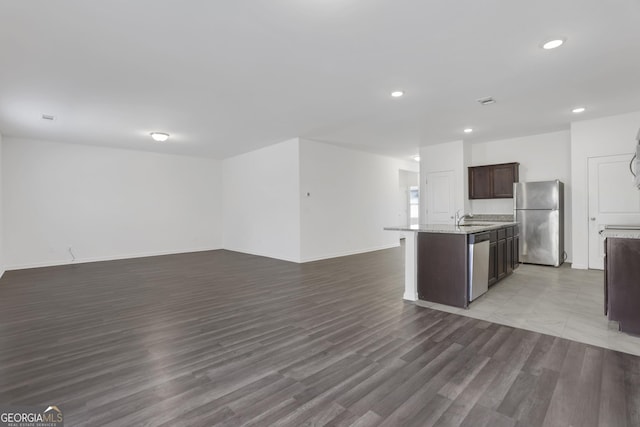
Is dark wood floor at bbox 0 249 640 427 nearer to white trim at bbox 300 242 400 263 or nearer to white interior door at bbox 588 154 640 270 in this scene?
white trim at bbox 300 242 400 263

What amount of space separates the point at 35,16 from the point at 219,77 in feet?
5.17

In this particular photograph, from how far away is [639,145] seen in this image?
3.21 m

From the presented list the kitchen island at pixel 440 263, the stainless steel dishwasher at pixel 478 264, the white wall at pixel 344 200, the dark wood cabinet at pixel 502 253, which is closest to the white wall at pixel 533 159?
the dark wood cabinet at pixel 502 253

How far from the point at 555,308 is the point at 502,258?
49.4 inches

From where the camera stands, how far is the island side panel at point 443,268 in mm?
3523

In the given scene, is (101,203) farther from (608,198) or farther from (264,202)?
(608,198)

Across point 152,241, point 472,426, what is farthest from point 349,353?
point 152,241

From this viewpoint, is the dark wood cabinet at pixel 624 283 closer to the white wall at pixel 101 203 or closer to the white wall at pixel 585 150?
the white wall at pixel 585 150

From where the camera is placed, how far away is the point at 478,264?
3.71 metres

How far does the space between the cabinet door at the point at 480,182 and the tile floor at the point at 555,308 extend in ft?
7.63

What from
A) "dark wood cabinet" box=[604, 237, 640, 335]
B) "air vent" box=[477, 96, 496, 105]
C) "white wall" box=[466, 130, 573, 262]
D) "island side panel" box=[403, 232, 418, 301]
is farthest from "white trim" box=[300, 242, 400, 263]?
"dark wood cabinet" box=[604, 237, 640, 335]

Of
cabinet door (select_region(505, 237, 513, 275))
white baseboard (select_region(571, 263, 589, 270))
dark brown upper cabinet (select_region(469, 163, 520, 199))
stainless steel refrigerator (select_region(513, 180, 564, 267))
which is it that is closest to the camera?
cabinet door (select_region(505, 237, 513, 275))

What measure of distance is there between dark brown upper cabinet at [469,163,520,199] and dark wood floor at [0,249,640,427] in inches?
164

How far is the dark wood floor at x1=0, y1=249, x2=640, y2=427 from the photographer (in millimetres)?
1774
